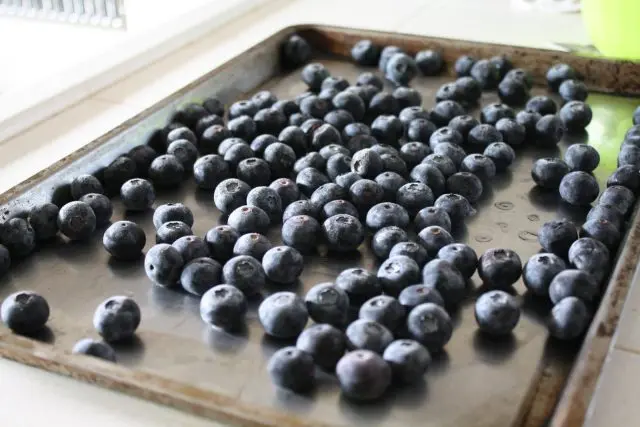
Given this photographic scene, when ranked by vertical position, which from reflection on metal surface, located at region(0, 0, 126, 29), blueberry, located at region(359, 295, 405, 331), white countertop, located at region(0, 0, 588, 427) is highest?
blueberry, located at region(359, 295, 405, 331)

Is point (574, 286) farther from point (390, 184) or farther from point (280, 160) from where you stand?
point (280, 160)

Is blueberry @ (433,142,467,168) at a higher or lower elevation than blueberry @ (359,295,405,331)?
lower

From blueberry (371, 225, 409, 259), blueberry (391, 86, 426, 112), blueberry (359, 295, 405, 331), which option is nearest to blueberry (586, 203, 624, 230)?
blueberry (371, 225, 409, 259)

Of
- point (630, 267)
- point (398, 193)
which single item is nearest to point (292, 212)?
point (398, 193)

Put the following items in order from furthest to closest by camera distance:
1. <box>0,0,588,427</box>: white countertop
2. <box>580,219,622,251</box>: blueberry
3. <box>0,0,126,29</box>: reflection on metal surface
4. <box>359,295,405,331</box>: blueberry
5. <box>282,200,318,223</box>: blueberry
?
<box>0,0,126,29</box>: reflection on metal surface, <box>282,200,318,223</box>: blueberry, <box>580,219,622,251</box>: blueberry, <box>359,295,405,331</box>: blueberry, <box>0,0,588,427</box>: white countertop

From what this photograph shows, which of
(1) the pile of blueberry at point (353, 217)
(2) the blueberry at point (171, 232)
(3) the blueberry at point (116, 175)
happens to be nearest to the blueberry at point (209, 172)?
(1) the pile of blueberry at point (353, 217)

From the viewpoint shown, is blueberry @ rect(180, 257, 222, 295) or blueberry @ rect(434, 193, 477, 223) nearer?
blueberry @ rect(180, 257, 222, 295)

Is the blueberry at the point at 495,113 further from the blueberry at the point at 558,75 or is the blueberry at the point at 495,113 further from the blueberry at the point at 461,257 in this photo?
the blueberry at the point at 461,257

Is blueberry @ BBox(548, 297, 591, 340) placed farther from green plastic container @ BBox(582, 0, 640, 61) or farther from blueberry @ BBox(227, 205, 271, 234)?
green plastic container @ BBox(582, 0, 640, 61)
